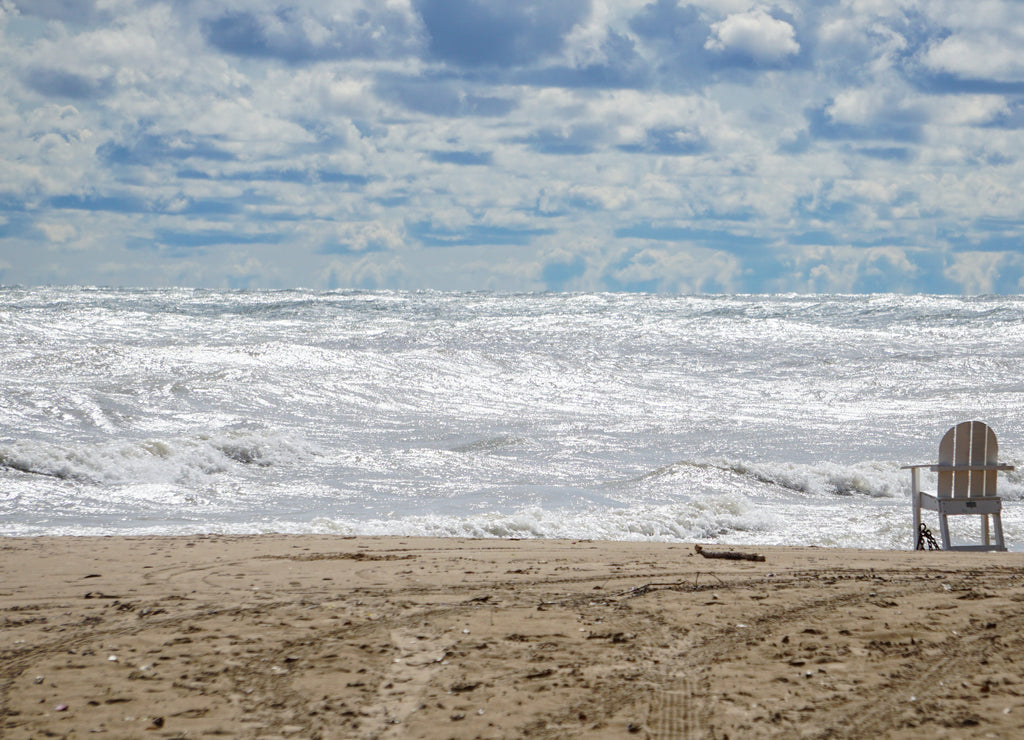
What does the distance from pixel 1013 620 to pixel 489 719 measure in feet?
9.28

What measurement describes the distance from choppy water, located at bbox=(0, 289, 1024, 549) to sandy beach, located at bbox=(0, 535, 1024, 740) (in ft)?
11.3

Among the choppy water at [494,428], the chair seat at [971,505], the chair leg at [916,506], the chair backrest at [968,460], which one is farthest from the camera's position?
the choppy water at [494,428]

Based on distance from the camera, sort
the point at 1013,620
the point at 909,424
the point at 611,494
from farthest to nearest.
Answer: the point at 909,424, the point at 611,494, the point at 1013,620

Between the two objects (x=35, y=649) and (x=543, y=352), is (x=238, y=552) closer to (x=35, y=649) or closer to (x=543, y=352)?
(x=35, y=649)

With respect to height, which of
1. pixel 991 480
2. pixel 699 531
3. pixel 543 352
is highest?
pixel 543 352

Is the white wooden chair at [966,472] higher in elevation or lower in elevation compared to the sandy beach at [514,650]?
higher

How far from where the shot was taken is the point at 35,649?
4.09 metres

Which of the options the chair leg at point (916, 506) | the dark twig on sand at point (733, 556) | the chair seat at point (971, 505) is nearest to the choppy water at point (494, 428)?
the chair leg at point (916, 506)

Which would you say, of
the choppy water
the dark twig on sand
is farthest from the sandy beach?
the choppy water

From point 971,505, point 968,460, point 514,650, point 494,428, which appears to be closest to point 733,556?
point 514,650

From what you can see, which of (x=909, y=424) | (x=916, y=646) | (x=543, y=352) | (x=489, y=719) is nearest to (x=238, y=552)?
(x=489, y=719)

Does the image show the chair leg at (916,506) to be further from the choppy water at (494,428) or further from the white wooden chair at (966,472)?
the choppy water at (494,428)

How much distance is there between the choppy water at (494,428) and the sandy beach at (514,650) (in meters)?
3.43

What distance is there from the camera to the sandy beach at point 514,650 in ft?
10.7
